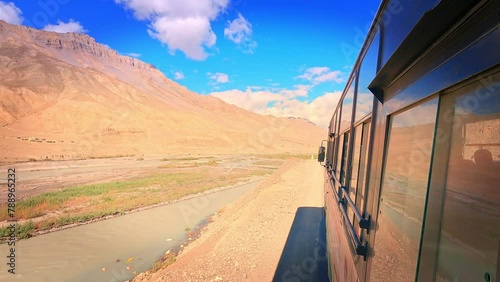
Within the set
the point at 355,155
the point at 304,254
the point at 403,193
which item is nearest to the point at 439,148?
the point at 403,193

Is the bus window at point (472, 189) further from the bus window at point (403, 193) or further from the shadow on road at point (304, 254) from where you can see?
the shadow on road at point (304, 254)

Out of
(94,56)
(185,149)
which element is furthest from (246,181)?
(94,56)

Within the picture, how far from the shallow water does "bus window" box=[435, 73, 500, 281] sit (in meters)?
8.11

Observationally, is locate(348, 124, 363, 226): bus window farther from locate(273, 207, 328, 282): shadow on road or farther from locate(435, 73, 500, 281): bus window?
locate(273, 207, 328, 282): shadow on road

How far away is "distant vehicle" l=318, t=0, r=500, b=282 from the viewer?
778 millimetres

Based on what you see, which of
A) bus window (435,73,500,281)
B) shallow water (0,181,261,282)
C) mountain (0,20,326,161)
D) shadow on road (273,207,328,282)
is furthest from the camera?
mountain (0,20,326,161)

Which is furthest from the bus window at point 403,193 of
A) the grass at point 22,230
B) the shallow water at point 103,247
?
the grass at point 22,230

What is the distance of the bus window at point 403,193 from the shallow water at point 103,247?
299 inches

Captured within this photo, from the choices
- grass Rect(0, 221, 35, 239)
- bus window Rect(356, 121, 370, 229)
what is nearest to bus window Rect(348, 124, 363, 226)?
bus window Rect(356, 121, 370, 229)

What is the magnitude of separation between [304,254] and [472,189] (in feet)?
20.7

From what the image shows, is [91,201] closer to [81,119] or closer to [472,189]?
[472,189]

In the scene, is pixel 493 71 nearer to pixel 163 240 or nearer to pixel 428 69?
pixel 428 69

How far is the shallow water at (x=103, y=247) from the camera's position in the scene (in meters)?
7.80

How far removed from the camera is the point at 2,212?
41.3 feet
